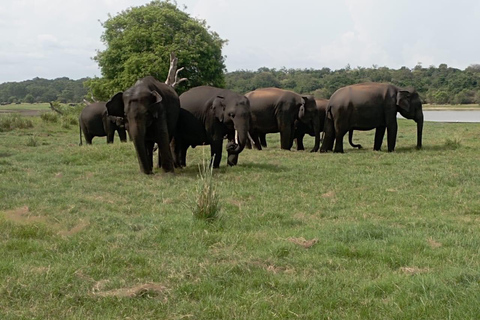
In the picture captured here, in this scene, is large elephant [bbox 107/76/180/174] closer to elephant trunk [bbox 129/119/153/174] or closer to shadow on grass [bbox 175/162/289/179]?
elephant trunk [bbox 129/119/153/174]

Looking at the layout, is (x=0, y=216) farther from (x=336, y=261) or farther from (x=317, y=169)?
(x=317, y=169)

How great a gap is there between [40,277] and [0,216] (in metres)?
2.56

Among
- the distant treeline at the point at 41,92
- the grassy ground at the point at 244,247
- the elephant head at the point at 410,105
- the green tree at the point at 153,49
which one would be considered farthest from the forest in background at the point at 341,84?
the grassy ground at the point at 244,247

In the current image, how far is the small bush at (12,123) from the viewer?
85.0 feet

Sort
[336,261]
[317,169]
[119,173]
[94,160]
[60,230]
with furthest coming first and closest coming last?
[94,160]
[317,169]
[119,173]
[60,230]
[336,261]

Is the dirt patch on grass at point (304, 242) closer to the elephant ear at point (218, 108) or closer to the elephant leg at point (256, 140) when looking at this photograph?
the elephant ear at point (218, 108)

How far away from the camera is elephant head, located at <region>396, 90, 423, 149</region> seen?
1720 centimetres

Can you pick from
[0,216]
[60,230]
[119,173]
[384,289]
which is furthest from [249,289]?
[119,173]

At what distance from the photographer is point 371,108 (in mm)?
16938

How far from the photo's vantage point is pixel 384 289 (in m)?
4.81

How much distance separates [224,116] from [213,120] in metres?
0.31

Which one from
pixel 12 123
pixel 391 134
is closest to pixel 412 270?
pixel 391 134

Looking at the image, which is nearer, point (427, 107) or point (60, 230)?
point (60, 230)

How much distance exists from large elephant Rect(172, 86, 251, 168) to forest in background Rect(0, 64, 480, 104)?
27482 millimetres
